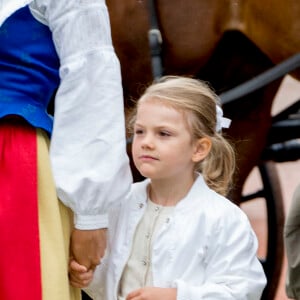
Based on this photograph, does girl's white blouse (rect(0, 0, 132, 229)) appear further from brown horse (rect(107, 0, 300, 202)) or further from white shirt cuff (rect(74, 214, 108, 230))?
brown horse (rect(107, 0, 300, 202))

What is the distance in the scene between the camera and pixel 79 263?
267 cm

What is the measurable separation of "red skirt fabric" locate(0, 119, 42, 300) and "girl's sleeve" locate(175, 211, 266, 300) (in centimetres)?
31

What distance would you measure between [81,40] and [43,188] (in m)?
0.31

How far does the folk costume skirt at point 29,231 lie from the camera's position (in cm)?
261

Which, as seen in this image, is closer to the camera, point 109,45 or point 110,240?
point 109,45

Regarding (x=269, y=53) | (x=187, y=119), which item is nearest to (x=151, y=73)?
(x=269, y=53)

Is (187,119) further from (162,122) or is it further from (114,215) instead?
(114,215)

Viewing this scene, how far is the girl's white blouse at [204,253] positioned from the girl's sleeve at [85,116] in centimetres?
18

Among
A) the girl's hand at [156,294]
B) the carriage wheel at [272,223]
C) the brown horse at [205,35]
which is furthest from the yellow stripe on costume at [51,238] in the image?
the carriage wheel at [272,223]

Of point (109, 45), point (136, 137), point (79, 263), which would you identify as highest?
point (109, 45)

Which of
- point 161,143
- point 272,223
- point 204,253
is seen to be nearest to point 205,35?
point 272,223

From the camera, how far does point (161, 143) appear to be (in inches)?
108

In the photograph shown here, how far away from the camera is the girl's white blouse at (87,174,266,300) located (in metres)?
2.69

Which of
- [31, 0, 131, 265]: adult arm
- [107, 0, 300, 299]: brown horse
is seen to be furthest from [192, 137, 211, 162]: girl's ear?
[107, 0, 300, 299]: brown horse
